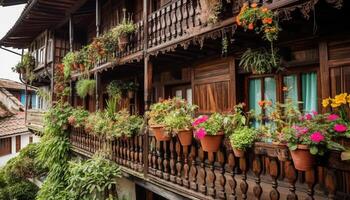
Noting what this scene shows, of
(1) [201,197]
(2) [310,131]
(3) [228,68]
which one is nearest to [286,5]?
(2) [310,131]

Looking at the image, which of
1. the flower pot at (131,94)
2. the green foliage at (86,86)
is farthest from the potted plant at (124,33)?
the green foliage at (86,86)

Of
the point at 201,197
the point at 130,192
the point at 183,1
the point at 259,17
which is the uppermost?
the point at 183,1

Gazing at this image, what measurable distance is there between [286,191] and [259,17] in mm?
2739

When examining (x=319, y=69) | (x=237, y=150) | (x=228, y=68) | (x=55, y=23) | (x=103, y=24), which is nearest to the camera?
(x=237, y=150)

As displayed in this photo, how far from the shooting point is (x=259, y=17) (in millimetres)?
4113

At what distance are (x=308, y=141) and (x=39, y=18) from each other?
1306cm

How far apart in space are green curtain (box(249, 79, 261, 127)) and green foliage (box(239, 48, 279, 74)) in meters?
0.56

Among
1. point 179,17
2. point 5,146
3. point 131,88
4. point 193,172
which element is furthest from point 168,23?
point 5,146

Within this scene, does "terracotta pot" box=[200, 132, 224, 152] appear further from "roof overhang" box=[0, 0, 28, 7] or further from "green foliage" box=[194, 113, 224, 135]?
"roof overhang" box=[0, 0, 28, 7]

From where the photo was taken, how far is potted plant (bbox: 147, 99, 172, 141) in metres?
5.12

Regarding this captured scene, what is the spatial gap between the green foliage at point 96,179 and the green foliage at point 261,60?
13.9 feet

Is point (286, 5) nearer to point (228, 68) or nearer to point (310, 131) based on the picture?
point (310, 131)

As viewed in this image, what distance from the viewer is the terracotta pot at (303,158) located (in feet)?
9.69

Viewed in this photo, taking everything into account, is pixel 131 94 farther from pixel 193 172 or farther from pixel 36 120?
pixel 36 120
